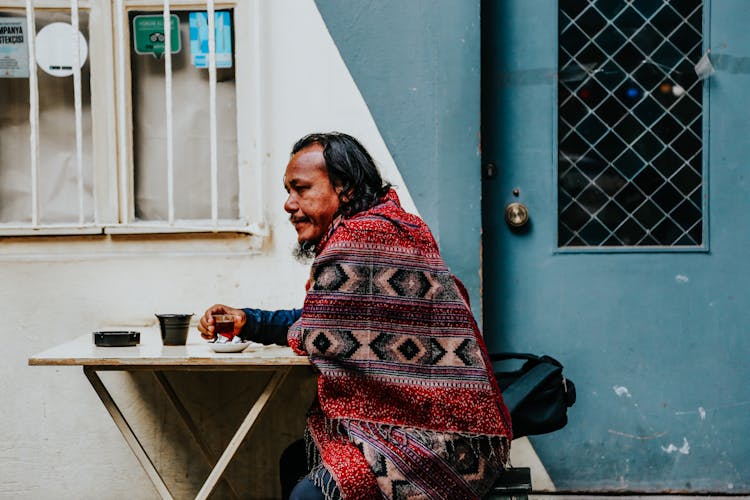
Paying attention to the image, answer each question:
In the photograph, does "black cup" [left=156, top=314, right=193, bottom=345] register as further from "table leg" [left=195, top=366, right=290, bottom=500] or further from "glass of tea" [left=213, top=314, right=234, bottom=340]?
"table leg" [left=195, top=366, right=290, bottom=500]

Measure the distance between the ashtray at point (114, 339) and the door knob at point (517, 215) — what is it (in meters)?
1.56

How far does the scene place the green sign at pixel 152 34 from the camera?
3168mm

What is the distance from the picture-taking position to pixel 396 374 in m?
2.02

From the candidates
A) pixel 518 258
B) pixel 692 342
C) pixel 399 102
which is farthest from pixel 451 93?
pixel 692 342

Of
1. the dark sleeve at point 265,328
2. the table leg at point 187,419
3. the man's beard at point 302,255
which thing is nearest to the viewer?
the dark sleeve at point 265,328

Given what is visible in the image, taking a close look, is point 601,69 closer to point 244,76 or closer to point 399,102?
point 399,102

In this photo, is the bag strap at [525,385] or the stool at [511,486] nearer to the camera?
the stool at [511,486]

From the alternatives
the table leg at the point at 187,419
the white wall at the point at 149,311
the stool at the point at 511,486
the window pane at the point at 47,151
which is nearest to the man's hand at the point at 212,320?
the table leg at the point at 187,419

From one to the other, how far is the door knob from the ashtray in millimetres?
1557

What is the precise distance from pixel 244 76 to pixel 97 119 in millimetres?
648

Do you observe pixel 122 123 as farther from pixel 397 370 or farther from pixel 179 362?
pixel 397 370

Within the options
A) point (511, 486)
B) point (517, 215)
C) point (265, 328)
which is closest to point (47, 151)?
point (265, 328)

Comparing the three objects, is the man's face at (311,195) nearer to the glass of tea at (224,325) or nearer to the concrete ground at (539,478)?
the glass of tea at (224,325)

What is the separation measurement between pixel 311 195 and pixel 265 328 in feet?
1.79
